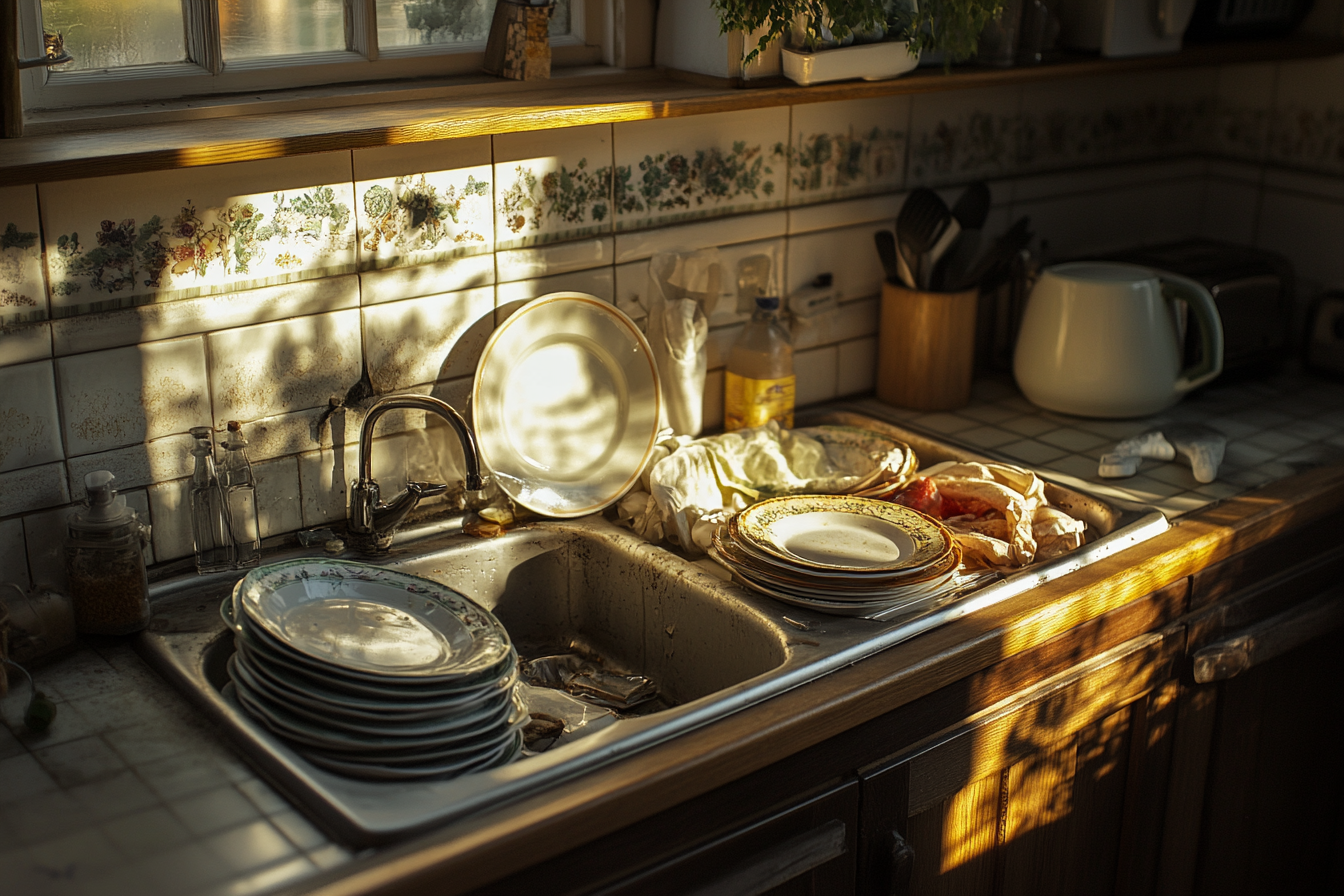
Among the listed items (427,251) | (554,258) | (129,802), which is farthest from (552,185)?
(129,802)

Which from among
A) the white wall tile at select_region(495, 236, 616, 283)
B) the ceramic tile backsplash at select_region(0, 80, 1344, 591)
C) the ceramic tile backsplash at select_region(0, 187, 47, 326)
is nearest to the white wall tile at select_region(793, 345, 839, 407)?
the ceramic tile backsplash at select_region(0, 80, 1344, 591)

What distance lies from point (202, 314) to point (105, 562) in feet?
0.98

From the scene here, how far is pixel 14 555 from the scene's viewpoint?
1.38 m

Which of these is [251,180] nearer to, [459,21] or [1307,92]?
[459,21]

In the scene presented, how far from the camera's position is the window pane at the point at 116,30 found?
1.40 m

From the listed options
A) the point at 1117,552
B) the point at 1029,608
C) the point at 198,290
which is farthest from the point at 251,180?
the point at 1117,552

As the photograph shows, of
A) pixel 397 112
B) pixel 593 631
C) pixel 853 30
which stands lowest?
pixel 593 631

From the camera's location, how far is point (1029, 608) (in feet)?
4.75

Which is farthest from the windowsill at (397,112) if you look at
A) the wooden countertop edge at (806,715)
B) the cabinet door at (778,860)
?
the cabinet door at (778,860)

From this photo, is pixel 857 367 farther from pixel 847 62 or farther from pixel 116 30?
pixel 116 30

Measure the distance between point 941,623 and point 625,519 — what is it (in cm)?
48

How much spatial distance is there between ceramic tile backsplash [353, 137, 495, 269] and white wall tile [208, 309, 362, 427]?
99mm

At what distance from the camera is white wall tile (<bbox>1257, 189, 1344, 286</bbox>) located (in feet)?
7.60

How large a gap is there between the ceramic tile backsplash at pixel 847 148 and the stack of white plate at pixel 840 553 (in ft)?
1.80
